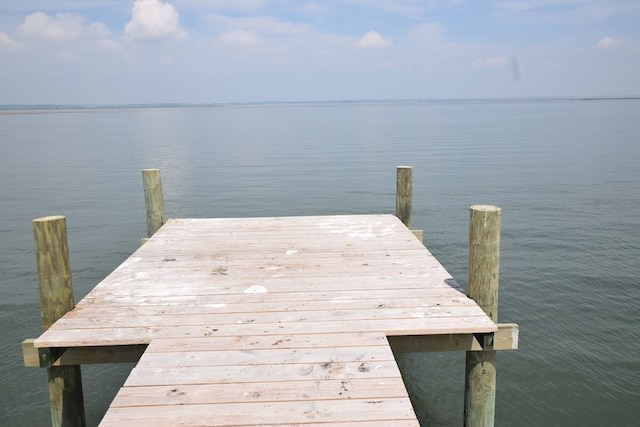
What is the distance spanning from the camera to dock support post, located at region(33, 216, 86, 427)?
4918 mm

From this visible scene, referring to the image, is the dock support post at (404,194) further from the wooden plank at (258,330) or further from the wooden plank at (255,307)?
the wooden plank at (258,330)

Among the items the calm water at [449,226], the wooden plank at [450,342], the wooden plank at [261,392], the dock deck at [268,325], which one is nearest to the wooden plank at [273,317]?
the dock deck at [268,325]

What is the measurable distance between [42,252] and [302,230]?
13.5 feet

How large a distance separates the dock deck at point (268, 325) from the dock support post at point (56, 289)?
23cm

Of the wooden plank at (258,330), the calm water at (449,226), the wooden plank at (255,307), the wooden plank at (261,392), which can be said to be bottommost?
the calm water at (449,226)

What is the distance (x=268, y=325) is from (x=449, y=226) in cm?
1143

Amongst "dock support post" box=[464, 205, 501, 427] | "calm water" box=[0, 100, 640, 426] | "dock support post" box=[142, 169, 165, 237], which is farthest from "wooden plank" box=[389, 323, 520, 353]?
"dock support post" box=[142, 169, 165, 237]

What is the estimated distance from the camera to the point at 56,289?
4.96 metres

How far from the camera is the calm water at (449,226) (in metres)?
7.25

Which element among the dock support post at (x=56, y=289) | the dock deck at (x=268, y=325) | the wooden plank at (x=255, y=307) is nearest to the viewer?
the dock deck at (x=268, y=325)

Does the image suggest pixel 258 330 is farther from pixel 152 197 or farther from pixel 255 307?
pixel 152 197

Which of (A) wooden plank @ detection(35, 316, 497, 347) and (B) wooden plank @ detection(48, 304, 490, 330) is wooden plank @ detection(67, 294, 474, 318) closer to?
(B) wooden plank @ detection(48, 304, 490, 330)

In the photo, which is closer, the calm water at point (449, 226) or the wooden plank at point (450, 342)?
the wooden plank at point (450, 342)

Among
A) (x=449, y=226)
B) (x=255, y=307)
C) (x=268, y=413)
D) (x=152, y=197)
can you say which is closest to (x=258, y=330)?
(x=255, y=307)
